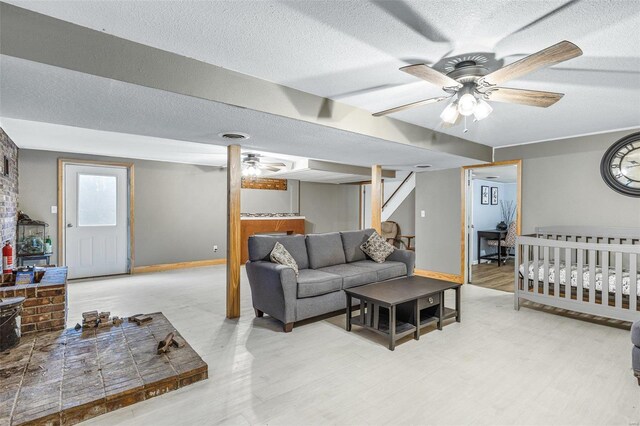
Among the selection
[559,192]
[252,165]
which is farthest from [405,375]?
[252,165]

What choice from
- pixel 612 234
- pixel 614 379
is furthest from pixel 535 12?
pixel 612 234

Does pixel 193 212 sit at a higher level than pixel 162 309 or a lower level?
higher

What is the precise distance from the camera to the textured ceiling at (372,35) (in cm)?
167

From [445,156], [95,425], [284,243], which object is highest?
[445,156]

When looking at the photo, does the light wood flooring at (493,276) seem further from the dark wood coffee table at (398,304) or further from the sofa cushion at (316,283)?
the sofa cushion at (316,283)

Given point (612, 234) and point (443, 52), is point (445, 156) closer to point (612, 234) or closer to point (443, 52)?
point (612, 234)

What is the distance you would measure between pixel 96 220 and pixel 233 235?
3.58 meters

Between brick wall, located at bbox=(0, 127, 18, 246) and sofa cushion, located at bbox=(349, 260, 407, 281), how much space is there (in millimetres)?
4095

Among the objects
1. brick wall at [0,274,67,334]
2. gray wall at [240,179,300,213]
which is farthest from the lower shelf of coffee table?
gray wall at [240,179,300,213]

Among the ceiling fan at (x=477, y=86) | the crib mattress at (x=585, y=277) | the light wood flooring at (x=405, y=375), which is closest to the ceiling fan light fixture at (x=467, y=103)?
the ceiling fan at (x=477, y=86)

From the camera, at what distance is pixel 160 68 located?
2.12 metres

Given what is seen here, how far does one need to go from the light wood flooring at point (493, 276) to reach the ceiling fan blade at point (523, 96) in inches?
136

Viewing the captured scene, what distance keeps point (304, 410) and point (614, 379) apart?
7.23 ft

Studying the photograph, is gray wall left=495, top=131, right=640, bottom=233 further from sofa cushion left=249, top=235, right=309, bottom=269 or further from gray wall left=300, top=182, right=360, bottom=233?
gray wall left=300, top=182, right=360, bottom=233
